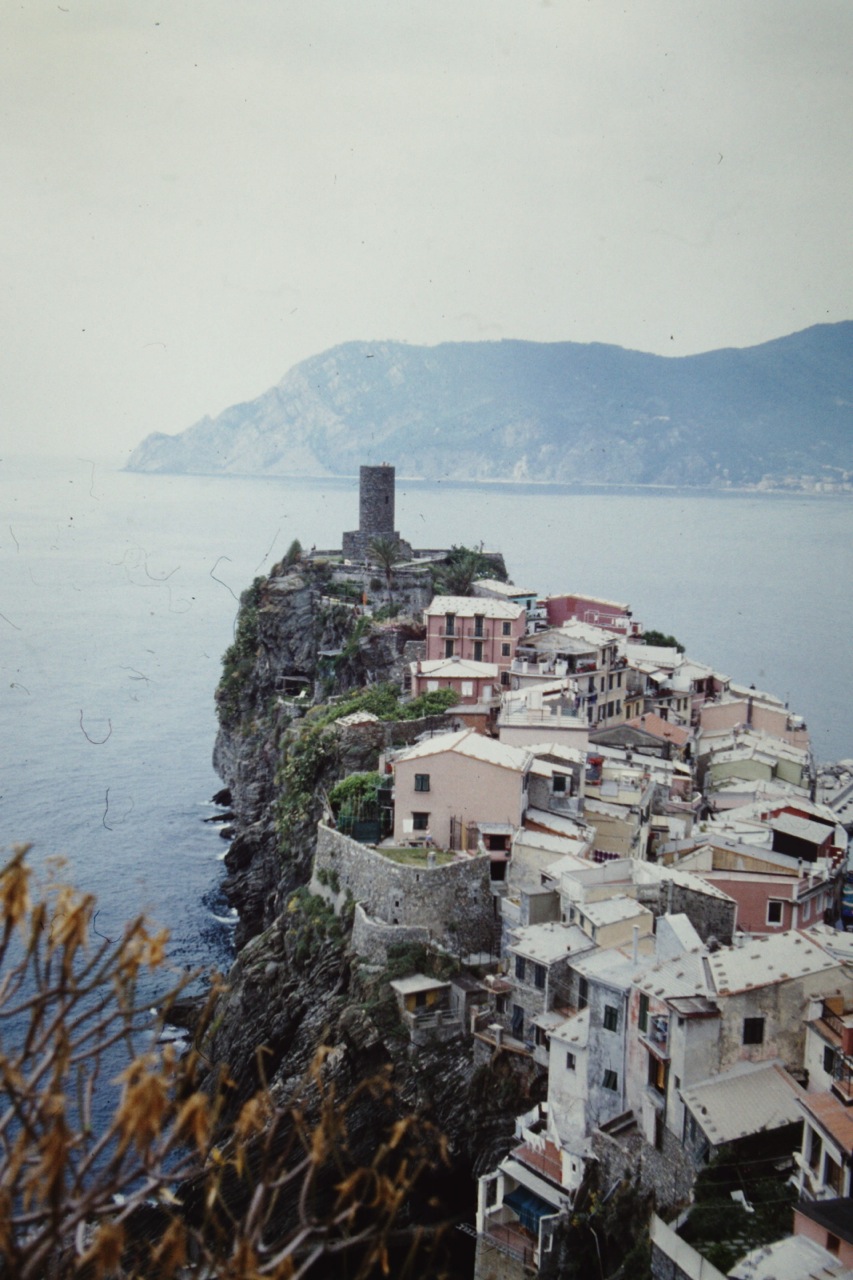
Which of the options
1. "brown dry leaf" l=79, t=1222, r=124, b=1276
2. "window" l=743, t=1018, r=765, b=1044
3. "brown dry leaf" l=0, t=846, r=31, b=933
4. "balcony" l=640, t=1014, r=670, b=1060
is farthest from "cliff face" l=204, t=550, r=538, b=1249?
"window" l=743, t=1018, r=765, b=1044

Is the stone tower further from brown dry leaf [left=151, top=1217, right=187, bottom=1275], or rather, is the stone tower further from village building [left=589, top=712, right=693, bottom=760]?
brown dry leaf [left=151, top=1217, right=187, bottom=1275]

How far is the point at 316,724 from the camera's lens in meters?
36.3

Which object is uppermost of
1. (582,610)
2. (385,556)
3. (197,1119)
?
(197,1119)

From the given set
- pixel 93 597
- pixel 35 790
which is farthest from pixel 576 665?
pixel 93 597

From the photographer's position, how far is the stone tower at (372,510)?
5381 cm

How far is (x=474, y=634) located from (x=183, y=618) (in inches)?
2408

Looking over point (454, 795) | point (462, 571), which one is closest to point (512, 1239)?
point (454, 795)

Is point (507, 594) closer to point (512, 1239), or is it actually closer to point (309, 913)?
point (309, 913)

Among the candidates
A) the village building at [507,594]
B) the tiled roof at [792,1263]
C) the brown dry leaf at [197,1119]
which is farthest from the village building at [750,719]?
the brown dry leaf at [197,1119]

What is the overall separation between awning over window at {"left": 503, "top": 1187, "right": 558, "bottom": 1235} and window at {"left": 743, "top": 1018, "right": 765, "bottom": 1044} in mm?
4391

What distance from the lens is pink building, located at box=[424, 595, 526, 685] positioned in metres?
40.1

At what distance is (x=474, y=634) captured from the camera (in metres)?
40.3

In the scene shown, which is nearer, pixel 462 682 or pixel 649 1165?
pixel 649 1165

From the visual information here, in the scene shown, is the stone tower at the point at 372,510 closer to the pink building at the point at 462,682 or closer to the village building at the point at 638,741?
the pink building at the point at 462,682
